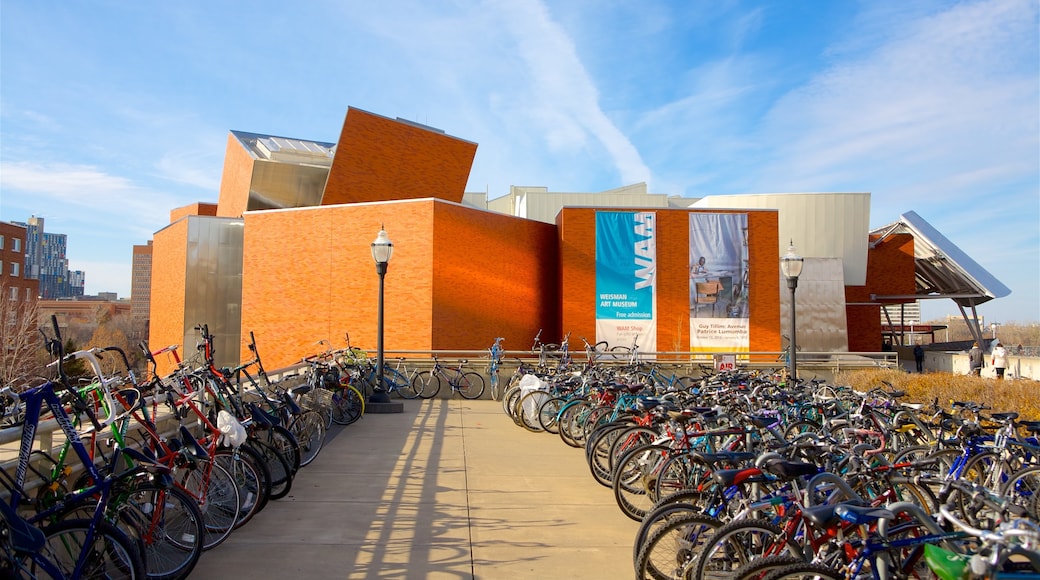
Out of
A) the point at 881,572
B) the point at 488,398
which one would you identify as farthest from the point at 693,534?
the point at 488,398

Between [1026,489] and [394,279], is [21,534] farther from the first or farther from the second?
[394,279]

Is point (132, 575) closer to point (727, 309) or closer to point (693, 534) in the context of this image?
point (693, 534)

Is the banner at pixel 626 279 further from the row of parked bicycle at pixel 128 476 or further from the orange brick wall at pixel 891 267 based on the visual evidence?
the orange brick wall at pixel 891 267

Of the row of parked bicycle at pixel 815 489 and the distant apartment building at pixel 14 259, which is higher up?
the distant apartment building at pixel 14 259

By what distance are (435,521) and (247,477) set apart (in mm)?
1557

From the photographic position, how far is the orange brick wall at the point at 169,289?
92.7 ft

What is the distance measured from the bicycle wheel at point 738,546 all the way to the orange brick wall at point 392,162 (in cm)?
2564

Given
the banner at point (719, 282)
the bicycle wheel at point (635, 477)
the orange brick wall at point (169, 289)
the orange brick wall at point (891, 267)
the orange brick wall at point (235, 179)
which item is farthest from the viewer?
the orange brick wall at point (891, 267)

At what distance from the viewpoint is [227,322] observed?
92.4 ft

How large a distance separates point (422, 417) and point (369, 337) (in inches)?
483

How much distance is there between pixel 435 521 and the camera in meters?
6.08

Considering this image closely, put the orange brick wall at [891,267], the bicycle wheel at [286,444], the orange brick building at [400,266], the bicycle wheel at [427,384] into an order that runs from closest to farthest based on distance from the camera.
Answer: the bicycle wheel at [286,444], the bicycle wheel at [427,384], the orange brick building at [400,266], the orange brick wall at [891,267]

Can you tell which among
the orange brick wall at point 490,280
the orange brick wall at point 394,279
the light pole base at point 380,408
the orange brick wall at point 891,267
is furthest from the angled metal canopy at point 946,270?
the light pole base at point 380,408

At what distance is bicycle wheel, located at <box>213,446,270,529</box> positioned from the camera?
5504 mm
